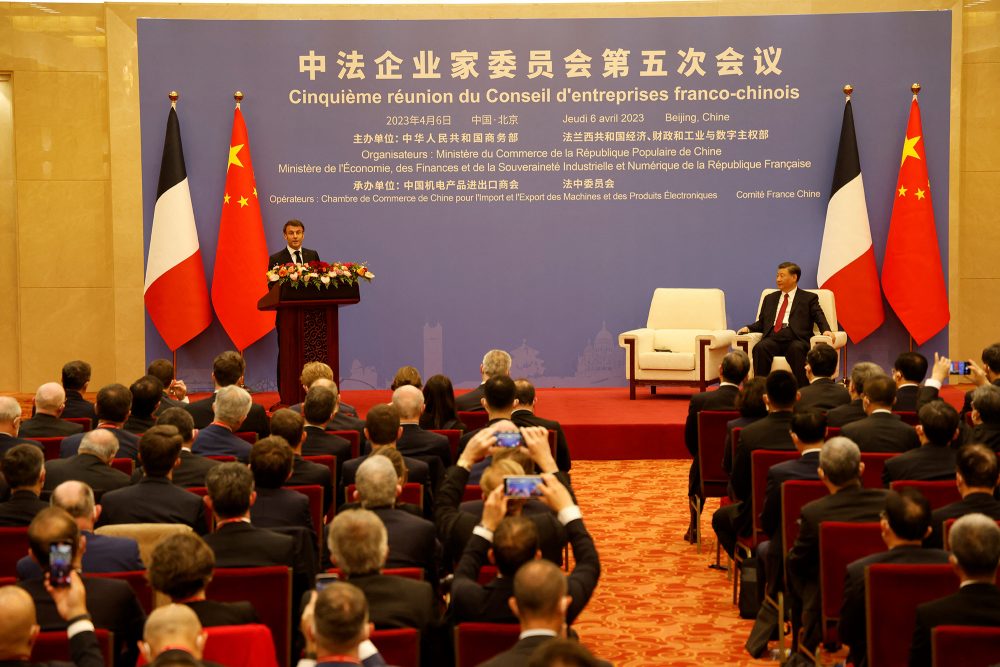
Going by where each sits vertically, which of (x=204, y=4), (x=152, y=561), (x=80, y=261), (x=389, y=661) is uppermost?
(x=204, y=4)

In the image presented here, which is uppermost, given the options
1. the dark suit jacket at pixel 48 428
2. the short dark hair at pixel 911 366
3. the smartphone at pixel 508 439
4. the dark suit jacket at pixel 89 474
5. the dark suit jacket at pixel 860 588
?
the short dark hair at pixel 911 366

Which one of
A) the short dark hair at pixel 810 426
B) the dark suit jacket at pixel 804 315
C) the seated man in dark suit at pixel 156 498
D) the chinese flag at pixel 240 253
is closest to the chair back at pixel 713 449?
the short dark hair at pixel 810 426

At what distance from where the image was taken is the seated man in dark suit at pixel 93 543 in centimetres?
395

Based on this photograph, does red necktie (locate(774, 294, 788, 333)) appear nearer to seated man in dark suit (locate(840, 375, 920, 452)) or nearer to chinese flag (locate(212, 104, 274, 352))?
chinese flag (locate(212, 104, 274, 352))

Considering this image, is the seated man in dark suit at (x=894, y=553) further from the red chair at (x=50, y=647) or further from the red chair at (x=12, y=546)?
the red chair at (x=12, y=546)

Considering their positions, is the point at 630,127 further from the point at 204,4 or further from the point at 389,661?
the point at 389,661

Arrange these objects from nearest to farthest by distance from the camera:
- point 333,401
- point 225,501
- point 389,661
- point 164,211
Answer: point 389,661, point 225,501, point 333,401, point 164,211

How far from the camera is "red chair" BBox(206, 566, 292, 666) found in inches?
148

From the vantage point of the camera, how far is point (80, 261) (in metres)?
12.2

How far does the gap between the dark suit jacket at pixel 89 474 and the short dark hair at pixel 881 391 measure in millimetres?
3368

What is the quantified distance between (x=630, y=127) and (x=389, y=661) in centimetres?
921

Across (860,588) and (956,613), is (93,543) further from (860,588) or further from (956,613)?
(956,613)

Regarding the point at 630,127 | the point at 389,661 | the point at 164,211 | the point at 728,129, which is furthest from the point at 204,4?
the point at 389,661

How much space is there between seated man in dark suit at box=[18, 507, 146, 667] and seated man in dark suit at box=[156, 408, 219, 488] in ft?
4.46
